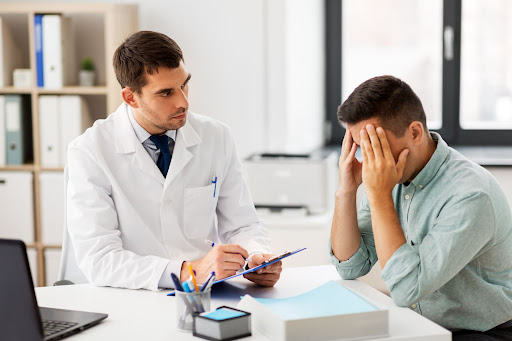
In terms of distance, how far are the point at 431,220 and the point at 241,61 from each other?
228 cm

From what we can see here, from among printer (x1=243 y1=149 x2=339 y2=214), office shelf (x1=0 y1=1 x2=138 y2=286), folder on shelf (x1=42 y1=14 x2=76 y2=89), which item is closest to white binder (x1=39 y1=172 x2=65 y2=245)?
office shelf (x1=0 y1=1 x2=138 y2=286)

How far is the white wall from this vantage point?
12.7 feet

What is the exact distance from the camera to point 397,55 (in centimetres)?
441

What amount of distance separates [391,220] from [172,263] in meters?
0.59

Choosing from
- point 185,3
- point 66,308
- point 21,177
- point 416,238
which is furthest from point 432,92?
point 66,308

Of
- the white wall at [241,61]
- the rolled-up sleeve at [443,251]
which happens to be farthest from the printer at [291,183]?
the rolled-up sleeve at [443,251]

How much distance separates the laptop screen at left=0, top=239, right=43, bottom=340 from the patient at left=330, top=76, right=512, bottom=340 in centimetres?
79

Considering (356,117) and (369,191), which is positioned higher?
(356,117)

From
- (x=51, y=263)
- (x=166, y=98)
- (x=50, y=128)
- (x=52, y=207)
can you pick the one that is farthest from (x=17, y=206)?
(x=166, y=98)

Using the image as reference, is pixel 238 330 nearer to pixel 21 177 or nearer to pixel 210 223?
pixel 210 223

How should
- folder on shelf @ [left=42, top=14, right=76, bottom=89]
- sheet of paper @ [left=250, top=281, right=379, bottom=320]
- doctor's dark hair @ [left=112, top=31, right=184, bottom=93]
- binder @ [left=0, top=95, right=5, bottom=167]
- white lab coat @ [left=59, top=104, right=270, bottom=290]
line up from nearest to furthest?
sheet of paper @ [left=250, top=281, right=379, bottom=320] → white lab coat @ [left=59, top=104, right=270, bottom=290] → doctor's dark hair @ [left=112, top=31, right=184, bottom=93] → folder on shelf @ [left=42, top=14, right=76, bottom=89] → binder @ [left=0, top=95, right=5, bottom=167]

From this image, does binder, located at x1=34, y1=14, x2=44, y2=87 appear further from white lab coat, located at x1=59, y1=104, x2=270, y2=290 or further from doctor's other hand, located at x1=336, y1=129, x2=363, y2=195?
doctor's other hand, located at x1=336, y1=129, x2=363, y2=195

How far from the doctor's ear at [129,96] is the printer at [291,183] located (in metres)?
1.30

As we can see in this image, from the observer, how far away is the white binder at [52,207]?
12.5ft
